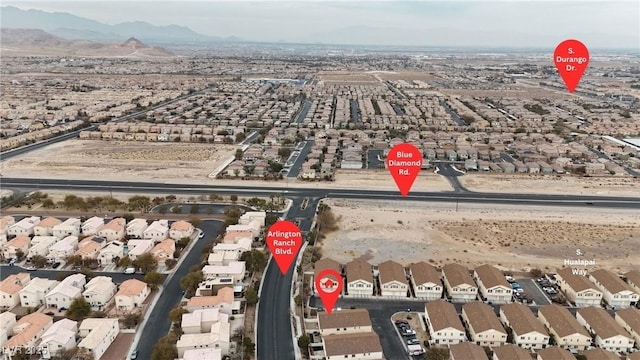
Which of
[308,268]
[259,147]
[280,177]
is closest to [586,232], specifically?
[308,268]

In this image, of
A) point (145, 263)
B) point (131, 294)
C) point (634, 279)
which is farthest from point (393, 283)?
point (145, 263)

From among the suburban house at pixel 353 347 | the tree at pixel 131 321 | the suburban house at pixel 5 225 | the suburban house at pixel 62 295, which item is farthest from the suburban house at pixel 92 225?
the suburban house at pixel 353 347

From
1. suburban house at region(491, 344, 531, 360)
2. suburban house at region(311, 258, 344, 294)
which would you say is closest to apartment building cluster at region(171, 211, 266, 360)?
suburban house at region(311, 258, 344, 294)

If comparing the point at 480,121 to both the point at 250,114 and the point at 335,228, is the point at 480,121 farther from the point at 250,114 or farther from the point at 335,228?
the point at 335,228

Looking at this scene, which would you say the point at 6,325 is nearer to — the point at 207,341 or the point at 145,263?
the point at 145,263

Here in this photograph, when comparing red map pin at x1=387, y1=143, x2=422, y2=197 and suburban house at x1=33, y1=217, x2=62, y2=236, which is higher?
red map pin at x1=387, y1=143, x2=422, y2=197

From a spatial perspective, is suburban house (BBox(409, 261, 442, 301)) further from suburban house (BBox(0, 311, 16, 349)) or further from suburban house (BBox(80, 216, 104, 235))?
suburban house (BBox(80, 216, 104, 235))

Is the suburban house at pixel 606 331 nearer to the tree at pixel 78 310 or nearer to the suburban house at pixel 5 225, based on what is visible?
the tree at pixel 78 310
